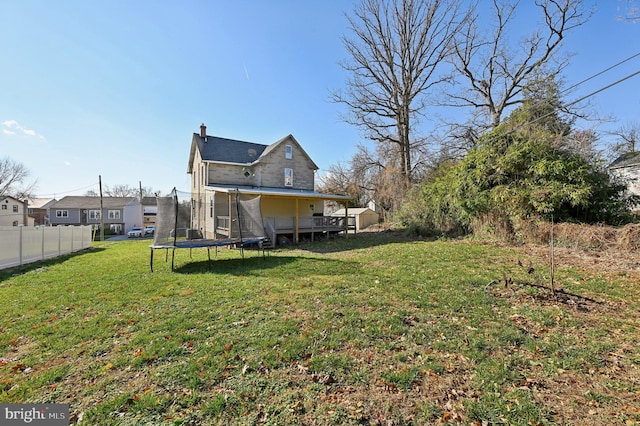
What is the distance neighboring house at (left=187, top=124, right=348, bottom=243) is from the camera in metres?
15.3

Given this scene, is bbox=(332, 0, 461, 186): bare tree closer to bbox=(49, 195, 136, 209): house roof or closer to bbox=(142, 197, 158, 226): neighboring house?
bbox=(142, 197, 158, 226): neighboring house

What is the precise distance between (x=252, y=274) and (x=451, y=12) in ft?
76.4

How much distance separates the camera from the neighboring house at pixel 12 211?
30.1 meters

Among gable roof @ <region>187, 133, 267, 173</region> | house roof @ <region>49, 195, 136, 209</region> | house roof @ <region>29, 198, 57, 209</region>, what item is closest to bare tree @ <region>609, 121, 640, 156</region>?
gable roof @ <region>187, 133, 267, 173</region>

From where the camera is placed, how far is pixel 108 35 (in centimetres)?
810

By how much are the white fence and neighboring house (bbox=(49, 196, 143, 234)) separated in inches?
1063

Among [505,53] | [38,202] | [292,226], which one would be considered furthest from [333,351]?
[38,202]

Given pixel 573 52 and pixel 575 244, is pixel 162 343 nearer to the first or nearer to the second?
pixel 575 244

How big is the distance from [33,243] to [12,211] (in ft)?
111

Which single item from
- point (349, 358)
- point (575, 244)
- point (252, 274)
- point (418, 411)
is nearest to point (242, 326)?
point (349, 358)

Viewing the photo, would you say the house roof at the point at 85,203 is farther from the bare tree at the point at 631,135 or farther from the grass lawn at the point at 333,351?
the bare tree at the point at 631,135

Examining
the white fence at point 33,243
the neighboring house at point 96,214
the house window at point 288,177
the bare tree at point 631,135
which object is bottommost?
the white fence at point 33,243

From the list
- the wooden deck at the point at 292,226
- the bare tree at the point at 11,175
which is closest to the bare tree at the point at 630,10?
the wooden deck at the point at 292,226

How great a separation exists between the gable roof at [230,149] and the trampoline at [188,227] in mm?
6380
